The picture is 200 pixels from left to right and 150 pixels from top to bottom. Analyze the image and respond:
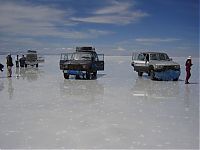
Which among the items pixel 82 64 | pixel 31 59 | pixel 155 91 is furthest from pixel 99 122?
pixel 31 59

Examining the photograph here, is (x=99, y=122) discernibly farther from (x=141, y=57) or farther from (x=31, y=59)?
(x=31, y=59)

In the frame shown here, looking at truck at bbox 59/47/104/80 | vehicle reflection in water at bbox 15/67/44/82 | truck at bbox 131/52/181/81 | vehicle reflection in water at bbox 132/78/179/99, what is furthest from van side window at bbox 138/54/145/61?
vehicle reflection in water at bbox 15/67/44/82

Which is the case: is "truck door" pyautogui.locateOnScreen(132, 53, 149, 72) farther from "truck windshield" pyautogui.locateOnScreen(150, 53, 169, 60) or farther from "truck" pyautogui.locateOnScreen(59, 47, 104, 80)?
"truck" pyautogui.locateOnScreen(59, 47, 104, 80)

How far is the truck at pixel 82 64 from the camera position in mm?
19469

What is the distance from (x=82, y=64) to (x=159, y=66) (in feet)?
16.9

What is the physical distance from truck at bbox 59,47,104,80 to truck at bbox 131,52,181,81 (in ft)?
10.8

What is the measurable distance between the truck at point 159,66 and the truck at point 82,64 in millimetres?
3281

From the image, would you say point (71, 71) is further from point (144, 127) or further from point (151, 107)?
point (144, 127)

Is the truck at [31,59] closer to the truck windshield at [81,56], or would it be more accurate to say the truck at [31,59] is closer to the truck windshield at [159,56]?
the truck windshield at [81,56]

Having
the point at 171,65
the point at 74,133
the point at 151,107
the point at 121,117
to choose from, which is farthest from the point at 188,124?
the point at 171,65

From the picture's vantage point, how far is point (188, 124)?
7340mm

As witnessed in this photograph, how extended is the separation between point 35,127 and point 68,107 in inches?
106

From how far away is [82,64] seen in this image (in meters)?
19.3

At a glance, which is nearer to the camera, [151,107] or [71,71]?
[151,107]
